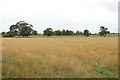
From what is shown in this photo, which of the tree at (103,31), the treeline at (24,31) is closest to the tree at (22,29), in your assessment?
the treeline at (24,31)

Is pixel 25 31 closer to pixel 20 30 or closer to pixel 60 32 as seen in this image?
pixel 20 30

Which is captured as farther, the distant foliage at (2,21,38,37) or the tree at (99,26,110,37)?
the tree at (99,26,110,37)

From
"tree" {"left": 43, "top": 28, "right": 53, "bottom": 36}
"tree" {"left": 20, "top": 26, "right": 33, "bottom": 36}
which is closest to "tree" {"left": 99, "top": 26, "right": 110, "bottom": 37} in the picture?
"tree" {"left": 43, "top": 28, "right": 53, "bottom": 36}

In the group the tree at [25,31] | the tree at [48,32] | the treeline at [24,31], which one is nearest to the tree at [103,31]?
the treeline at [24,31]

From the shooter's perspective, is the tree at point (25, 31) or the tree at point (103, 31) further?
the tree at point (103, 31)

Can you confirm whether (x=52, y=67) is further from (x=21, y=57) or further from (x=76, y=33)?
(x=76, y=33)

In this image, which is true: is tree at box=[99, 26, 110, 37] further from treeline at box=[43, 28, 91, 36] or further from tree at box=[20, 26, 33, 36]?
tree at box=[20, 26, 33, 36]

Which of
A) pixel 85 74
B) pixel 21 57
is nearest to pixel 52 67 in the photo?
pixel 85 74

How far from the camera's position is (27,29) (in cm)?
9238

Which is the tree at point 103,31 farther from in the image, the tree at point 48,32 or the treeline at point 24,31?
the tree at point 48,32

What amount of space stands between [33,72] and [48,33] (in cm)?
8946

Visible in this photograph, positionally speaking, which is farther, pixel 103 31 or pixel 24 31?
pixel 103 31

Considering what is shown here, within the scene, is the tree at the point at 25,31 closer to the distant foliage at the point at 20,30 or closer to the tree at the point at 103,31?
the distant foliage at the point at 20,30

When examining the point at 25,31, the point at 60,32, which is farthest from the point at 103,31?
the point at 25,31
